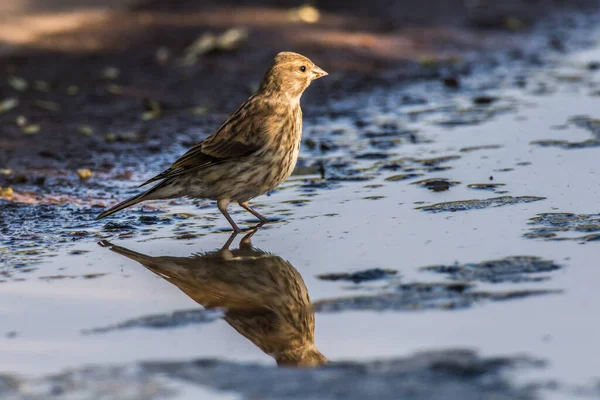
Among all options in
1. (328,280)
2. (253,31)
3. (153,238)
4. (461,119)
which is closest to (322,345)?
(328,280)

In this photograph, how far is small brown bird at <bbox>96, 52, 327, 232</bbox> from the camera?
6773 millimetres

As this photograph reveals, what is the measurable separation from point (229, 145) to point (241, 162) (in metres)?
0.16

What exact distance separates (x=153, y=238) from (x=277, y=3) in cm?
844

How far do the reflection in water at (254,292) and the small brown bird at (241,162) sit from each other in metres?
0.40

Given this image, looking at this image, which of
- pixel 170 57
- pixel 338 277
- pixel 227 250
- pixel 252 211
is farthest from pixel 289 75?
pixel 170 57

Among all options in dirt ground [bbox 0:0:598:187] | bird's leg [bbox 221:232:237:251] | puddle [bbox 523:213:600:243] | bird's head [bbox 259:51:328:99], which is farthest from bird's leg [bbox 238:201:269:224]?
dirt ground [bbox 0:0:598:187]

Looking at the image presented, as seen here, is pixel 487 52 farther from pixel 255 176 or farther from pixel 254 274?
pixel 254 274

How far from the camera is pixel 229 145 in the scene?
686 centimetres

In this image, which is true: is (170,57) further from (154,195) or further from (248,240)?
(248,240)

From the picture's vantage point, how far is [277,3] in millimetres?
14445

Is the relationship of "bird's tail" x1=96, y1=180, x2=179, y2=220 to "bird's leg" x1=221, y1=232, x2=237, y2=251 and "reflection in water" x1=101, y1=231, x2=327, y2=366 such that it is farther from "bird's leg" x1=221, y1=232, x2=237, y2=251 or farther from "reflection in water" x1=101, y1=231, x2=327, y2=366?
"bird's leg" x1=221, y1=232, x2=237, y2=251

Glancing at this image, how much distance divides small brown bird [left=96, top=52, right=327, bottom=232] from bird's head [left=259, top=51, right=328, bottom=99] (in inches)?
5.8

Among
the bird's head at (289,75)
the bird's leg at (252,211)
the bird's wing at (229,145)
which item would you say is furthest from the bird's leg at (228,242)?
the bird's head at (289,75)

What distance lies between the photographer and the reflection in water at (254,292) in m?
4.71
